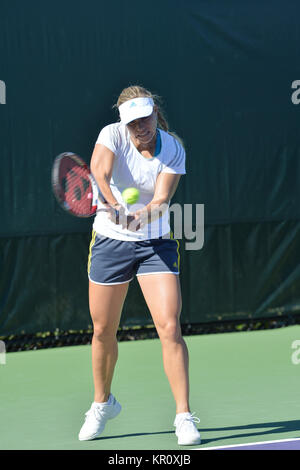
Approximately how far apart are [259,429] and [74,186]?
144 centimetres

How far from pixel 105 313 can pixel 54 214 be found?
2507mm

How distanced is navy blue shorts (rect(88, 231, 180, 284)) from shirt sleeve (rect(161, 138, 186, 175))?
1.05ft

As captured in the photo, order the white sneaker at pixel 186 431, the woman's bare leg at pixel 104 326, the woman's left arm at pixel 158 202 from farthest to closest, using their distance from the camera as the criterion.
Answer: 1. the woman's bare leg at pixel 104 326
2. the woman's left arm at pixel 158 202
3. the white sneaker at pixel 186 431

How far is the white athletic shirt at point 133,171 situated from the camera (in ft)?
14.5

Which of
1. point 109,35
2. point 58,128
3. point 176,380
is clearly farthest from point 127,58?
point 176,380

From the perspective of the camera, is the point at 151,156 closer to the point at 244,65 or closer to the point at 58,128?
the point at 58,128

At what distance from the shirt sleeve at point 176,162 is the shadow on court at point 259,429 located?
1.20 metres

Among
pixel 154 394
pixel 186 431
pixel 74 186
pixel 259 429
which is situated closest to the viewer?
pixel 186 431

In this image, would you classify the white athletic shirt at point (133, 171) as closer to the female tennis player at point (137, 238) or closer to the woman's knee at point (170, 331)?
the female tennis player at point (137, 238)

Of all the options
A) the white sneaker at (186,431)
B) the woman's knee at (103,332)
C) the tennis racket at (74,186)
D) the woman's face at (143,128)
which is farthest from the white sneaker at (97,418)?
the woman's face at (143,128)

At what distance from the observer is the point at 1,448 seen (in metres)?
4.33

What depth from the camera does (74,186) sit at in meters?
4.79

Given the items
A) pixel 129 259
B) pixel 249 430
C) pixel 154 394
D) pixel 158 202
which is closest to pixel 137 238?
pixel 129 259

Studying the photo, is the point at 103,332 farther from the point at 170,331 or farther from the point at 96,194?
the point at 96,194
